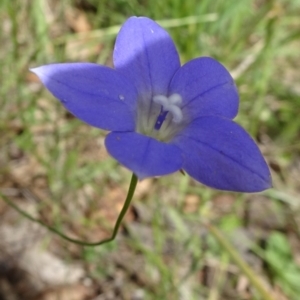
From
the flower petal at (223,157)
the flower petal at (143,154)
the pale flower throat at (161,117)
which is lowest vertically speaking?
the pale flower throat at (161,117)

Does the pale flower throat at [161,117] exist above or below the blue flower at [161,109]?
below

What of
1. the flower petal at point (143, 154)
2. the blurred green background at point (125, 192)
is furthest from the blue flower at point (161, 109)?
the blurred green background at point (125, 192)

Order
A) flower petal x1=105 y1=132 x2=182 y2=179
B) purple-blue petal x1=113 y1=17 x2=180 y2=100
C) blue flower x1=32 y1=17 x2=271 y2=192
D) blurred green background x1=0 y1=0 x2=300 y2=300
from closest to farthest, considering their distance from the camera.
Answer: flower petal x1=105 y1=132 x2=182 y2=179
blue flower x1=32 y1=17 x2=271 y2=192
purple-blue petal x1=113 y1=17 x2=180 y2=100
blurred green background x1=0 y1=0 x2=300 y2=300

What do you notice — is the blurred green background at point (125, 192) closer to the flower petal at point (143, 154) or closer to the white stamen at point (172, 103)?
the white stamen at point (172, 103)

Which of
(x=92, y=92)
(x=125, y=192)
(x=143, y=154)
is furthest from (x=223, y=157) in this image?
(x=125, y=192)

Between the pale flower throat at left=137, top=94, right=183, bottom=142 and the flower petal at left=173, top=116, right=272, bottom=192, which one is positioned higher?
the flower petal at left=173, top=116, right=272, bottom=192

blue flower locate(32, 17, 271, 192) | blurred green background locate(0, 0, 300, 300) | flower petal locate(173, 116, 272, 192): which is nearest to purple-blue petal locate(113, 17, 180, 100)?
blue flower locate(32, 17, 271, 192)

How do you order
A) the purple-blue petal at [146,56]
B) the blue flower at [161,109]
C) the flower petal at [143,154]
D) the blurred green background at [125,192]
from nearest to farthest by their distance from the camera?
the flower petal at [143,154], the blue flower at [161,109], the purple-blue petal at [146,56], the blurred green background at [125,192]

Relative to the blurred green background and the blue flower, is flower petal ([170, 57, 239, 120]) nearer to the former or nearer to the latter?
the blue flower
